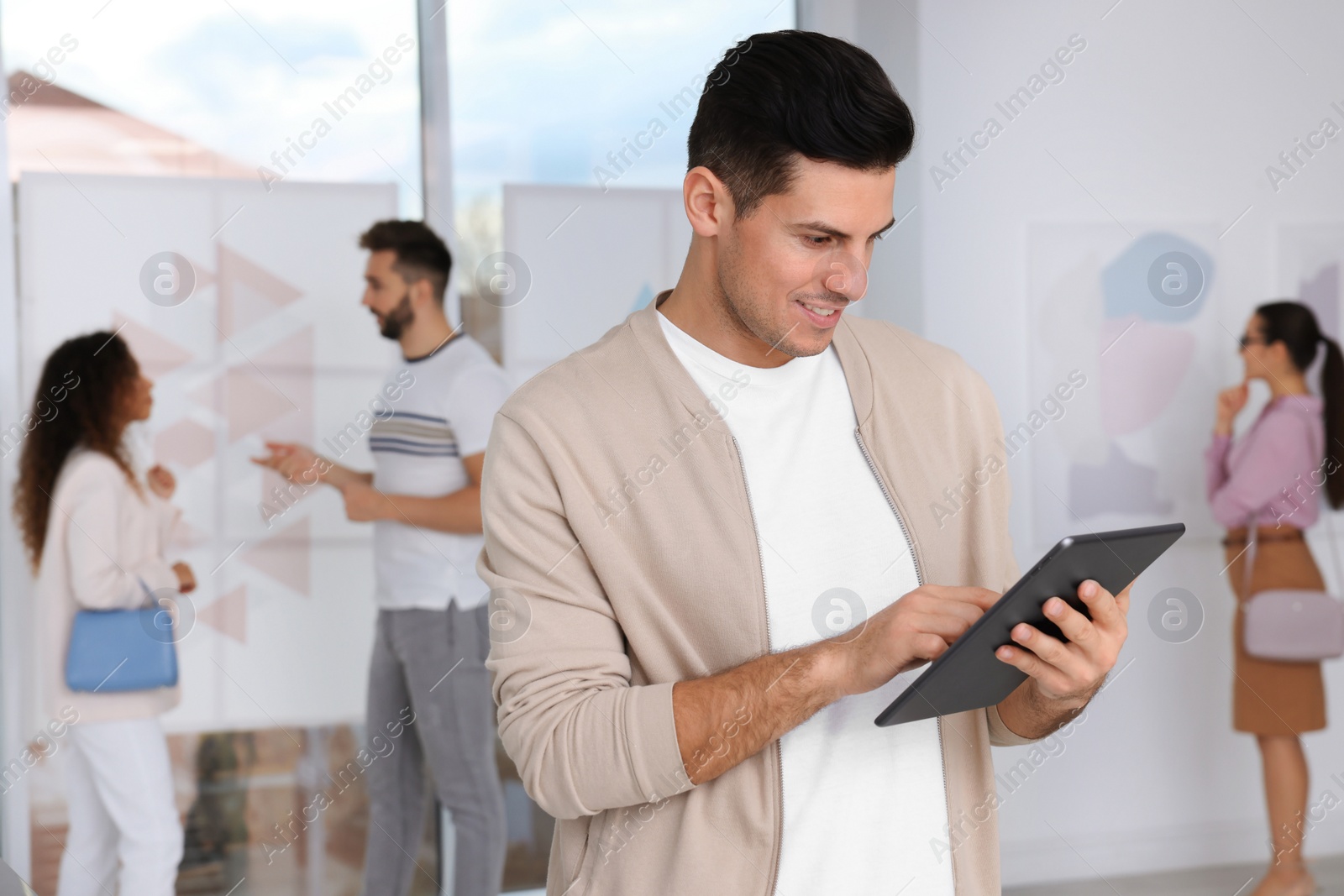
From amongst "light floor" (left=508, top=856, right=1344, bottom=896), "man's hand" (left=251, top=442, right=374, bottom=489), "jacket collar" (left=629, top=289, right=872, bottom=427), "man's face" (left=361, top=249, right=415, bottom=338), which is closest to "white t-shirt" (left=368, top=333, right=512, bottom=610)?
"man's face" (left=361, top=249, right=415, bottom=338)

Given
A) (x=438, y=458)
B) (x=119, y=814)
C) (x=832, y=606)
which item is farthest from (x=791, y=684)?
(x=119, y=814)

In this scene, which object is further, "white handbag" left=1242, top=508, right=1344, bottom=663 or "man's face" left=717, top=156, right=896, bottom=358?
"white handbag" left=1242, top=508, right=1344, bottom=663

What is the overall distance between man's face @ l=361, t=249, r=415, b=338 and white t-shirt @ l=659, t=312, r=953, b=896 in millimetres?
1857

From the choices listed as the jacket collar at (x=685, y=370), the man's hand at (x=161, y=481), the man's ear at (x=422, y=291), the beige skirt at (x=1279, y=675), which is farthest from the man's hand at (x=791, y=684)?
the beige skirt at (x=1279, y=675)

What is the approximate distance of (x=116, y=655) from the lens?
2842 mm

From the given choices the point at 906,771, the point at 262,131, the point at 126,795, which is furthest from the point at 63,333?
the point at 906,771

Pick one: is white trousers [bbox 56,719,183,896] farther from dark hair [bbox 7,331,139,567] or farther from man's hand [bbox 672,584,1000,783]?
man's hand [bbox 672,584,1000,783]

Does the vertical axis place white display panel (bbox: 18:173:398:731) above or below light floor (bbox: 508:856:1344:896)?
above

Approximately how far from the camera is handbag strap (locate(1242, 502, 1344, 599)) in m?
3.12

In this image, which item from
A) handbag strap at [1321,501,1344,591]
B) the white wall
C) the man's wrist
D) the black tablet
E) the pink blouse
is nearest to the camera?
the black tablet

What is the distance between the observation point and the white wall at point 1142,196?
3.28m

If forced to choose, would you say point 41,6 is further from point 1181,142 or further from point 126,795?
point 1181,142

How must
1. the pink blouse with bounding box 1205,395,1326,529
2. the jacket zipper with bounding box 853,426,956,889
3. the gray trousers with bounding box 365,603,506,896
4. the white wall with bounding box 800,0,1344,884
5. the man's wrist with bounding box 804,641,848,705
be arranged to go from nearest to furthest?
the man's wrist with bounding box 804,641,848,705, the jacket zipper with bounding box 853,426,956,889, the gray trousers with bounding box 365,603,506,896, the pink blouse with bounding box 1205,395,1326,529, the white wall with bounding box 800,0,1344,884

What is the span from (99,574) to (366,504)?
72 centimetres
